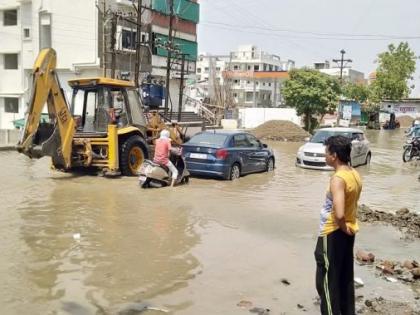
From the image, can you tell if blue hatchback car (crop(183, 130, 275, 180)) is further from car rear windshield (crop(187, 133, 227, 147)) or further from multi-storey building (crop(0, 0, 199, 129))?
multi-storey building (crop(0, 0, 199, 129))

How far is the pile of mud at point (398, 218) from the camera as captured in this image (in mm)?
10016

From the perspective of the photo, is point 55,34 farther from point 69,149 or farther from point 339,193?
point 339,193

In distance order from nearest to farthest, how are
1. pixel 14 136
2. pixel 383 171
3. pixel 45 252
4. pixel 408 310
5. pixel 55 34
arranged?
pixel 408 310 < pixel 45 252 < pixel 383 171 < pixel 14 136 < pixel 55 34

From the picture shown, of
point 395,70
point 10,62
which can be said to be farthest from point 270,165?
point 395,70

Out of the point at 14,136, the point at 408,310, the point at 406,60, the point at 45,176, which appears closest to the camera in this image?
the point at 408,310

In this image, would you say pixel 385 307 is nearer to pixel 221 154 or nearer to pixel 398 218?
pixel 398 218

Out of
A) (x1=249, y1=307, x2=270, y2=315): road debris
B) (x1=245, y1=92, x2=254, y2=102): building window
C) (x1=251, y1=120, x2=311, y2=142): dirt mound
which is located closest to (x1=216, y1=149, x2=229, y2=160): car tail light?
(x1=249, y1=307, x2=270, y2=315): road debris

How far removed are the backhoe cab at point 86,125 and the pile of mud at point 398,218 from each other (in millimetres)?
6847

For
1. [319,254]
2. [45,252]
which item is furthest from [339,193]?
[45,252]

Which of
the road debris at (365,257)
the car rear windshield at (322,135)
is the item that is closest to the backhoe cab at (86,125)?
the car rear windshield at (322,135)

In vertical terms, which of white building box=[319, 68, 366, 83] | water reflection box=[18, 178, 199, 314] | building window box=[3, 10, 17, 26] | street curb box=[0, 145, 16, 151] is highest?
white building box=[319, 68, 366, 83]

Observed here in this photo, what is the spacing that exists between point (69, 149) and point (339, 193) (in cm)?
1091

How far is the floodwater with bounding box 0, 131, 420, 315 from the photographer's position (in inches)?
226

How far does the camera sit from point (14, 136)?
25578 millimetres
